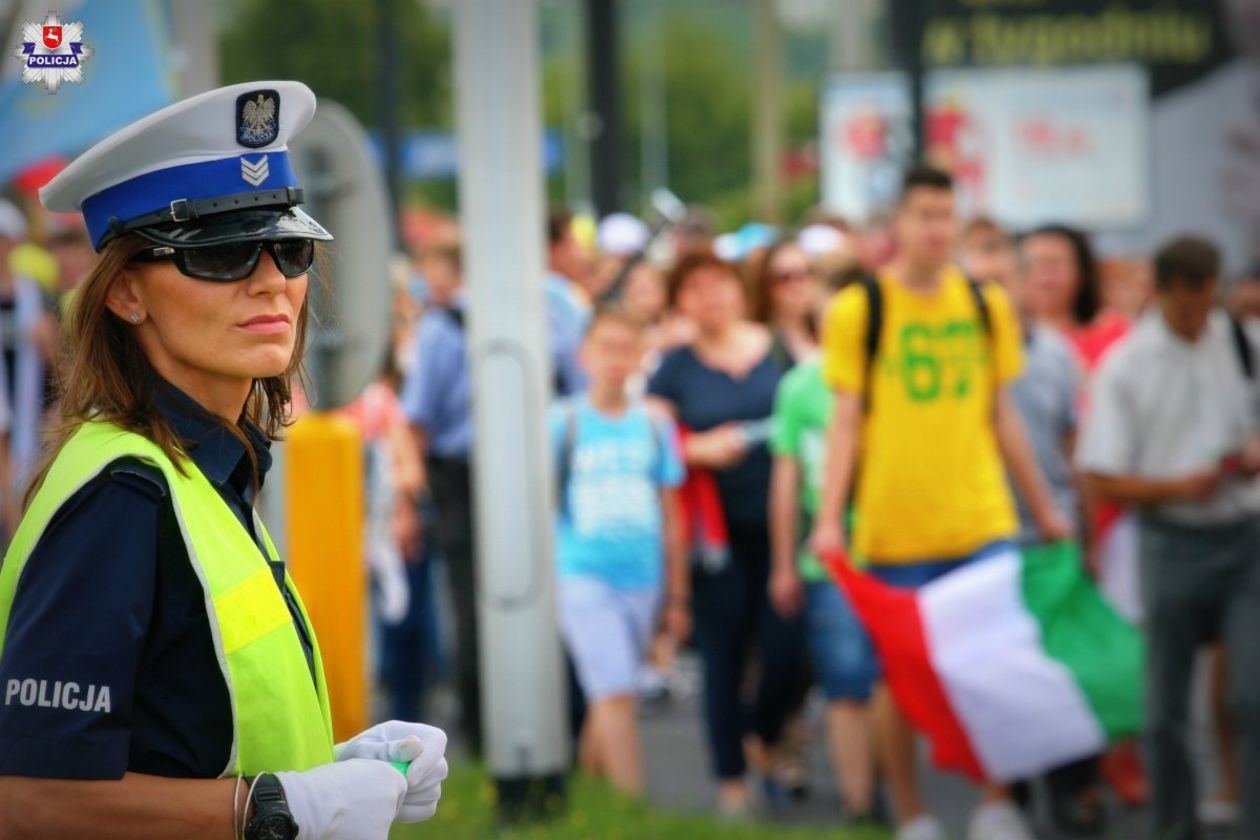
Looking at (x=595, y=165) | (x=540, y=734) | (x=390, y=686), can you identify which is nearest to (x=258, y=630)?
(x=540, y=734)

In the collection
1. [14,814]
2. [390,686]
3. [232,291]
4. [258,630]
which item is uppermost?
[232,291]

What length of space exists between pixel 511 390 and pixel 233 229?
4.69 metres

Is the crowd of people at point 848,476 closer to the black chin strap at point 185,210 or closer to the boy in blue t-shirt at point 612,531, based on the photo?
the boy in blue t-shirt at point 612,531

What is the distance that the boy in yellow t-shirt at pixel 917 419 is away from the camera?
744cm

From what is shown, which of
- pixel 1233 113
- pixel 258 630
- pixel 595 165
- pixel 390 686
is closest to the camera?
pixel 258 630

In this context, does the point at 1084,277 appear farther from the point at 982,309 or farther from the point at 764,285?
the point at 982,309

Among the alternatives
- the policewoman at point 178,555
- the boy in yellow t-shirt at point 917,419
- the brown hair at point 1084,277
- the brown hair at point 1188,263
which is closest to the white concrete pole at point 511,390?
the boy in yellow t-shirt at point 917,419

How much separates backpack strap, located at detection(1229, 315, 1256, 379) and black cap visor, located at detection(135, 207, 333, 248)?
5382 millimetres

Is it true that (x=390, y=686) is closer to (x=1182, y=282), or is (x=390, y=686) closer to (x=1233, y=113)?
(x=1182, y=282)

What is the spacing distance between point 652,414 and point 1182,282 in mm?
2062

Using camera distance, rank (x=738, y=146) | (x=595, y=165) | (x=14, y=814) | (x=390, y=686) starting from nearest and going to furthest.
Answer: (x=14, y=814) → (x=390, y=686) → (x=595, y=165) → (x=738, y=146)

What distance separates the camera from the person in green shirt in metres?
8.08

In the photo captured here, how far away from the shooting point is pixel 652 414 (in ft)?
27.5

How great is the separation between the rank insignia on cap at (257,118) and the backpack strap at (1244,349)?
5374 mm
